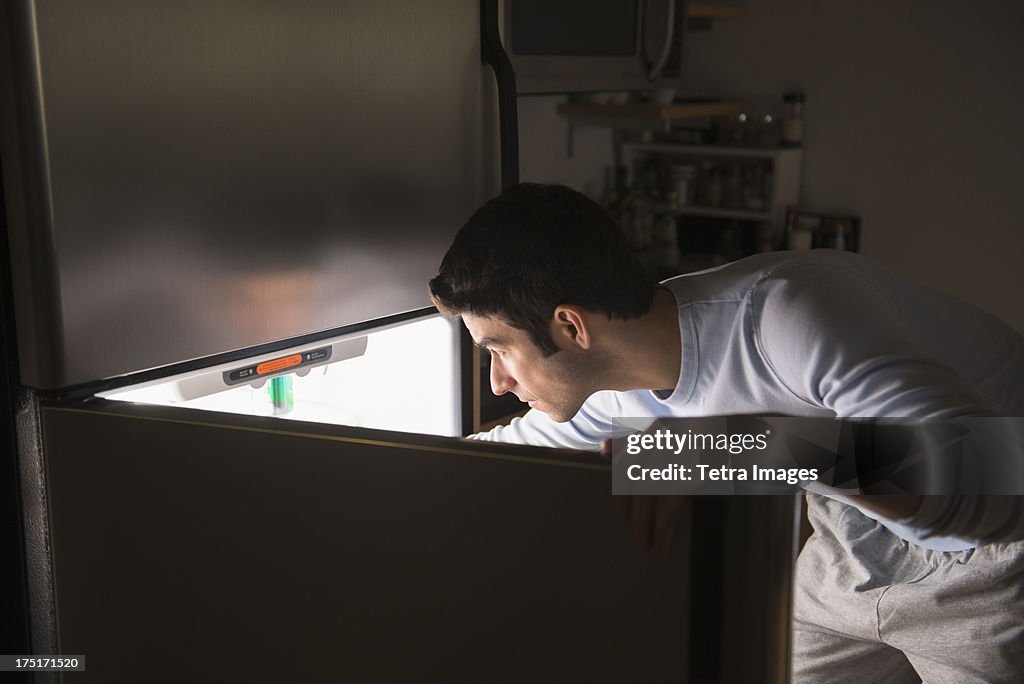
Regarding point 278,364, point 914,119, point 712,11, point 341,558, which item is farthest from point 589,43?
point 914,119

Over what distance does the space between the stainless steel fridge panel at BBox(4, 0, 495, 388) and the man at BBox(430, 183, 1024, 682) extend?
11 centimetres

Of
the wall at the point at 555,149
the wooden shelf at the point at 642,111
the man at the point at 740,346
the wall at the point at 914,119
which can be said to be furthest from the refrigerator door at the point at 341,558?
the wall at the point at 914,119

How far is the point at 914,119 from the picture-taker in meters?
3.04

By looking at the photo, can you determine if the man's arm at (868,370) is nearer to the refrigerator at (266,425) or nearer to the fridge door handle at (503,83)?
the refrigerator at (266,425)

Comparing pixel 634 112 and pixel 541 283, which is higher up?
pixel 634 112

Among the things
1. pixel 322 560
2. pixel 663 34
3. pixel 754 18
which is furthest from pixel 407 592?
pixel 754 18

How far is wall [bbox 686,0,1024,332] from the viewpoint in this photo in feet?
9.62

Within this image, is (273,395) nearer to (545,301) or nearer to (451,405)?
(451,405)

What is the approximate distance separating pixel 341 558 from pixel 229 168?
0.44 m

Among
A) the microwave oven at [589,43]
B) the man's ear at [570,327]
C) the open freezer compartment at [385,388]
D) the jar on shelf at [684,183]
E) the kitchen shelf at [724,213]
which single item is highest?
the microwave oven at [589,43]

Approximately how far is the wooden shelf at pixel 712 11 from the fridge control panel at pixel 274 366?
78.5 inches

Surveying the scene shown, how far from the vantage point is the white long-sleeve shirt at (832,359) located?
811 millimetres

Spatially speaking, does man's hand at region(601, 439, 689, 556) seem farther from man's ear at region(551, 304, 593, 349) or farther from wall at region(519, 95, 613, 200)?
wall at region(519, 95, 613, 200)

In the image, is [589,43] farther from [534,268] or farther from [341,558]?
→ [341,558]
